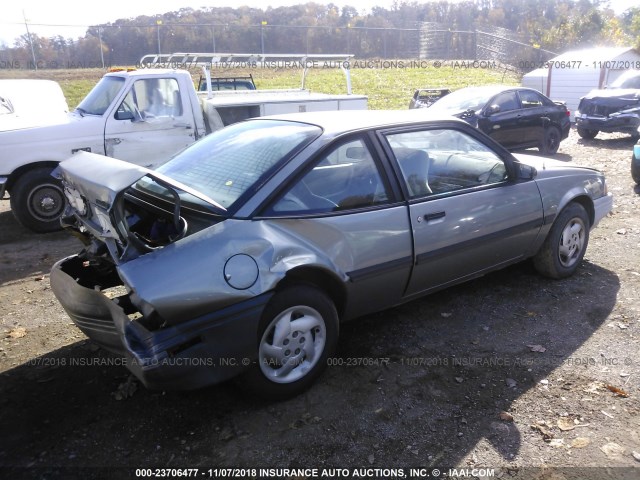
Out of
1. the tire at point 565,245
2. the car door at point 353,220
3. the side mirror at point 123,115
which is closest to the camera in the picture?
the car door at point 353,220

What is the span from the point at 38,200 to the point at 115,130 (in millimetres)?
1365

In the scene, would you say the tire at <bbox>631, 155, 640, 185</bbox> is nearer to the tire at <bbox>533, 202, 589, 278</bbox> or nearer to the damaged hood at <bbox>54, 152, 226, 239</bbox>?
the tire at <bbox>533, 202, 589, 278</bbox>

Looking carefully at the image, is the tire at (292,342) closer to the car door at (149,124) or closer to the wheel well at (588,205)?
the wheel well at (588,205)

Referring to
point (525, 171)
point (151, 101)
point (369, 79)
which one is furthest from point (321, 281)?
point (369, 79)

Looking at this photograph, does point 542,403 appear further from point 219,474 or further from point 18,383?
point 18,383

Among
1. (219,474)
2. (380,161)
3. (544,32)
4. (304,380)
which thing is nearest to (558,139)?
(380,161)

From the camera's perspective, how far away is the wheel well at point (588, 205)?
4.74 metres

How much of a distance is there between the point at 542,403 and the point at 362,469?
4.08 ft

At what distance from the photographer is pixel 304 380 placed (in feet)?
10.2

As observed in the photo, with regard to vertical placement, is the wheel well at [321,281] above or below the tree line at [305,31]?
below

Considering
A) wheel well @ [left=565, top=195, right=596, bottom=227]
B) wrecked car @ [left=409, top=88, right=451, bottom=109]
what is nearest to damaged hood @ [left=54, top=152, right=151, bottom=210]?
wheel well @ [left=565, top=195, right=596, bottom=227]

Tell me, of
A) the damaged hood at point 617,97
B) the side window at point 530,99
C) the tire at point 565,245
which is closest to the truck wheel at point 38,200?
the tire at point 565,245

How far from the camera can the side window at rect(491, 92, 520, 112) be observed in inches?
442

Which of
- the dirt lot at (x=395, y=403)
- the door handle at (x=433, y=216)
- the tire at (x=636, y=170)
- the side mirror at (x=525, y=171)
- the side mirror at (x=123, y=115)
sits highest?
the side mirror at (x=123, y=115)
